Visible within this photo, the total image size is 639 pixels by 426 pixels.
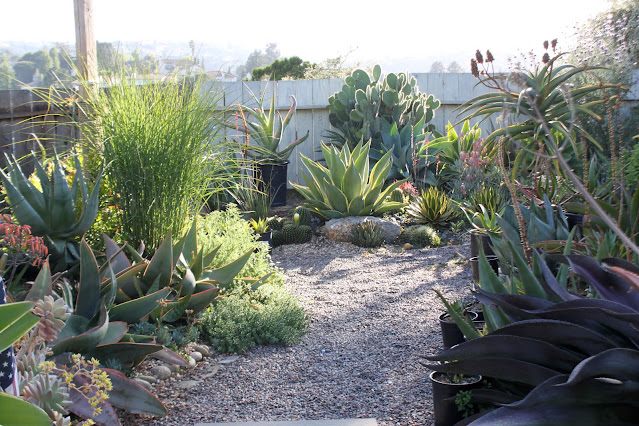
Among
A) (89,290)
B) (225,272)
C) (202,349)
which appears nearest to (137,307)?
(89,290)

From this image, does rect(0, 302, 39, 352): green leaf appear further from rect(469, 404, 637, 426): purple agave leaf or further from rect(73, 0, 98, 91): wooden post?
rect(73, 0, 98, 91): wooden post

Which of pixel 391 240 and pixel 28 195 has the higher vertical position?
pixel 28 195

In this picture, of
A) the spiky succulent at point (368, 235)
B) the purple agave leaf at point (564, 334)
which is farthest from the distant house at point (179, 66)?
the purple agave leaf at point (564, 334)

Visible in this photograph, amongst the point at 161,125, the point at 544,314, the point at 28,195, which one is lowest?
the point at 544,314

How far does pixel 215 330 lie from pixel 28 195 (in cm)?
138

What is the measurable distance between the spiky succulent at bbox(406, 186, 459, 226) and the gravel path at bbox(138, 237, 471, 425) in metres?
1.62

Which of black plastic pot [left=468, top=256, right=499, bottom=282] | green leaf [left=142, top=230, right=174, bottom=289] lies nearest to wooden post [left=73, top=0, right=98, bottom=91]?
green leaf [left=142, top=230, right=174, bottom=289]

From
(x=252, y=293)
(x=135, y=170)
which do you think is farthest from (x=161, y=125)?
(x=252, y=293)

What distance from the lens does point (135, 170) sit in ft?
12.1

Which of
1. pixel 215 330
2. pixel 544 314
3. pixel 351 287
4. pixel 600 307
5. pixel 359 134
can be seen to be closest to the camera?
pixel 600 307

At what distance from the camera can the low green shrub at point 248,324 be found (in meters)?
3.27

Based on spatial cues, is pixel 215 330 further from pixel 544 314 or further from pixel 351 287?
pixel 544 314

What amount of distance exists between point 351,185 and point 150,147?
3.23 metres

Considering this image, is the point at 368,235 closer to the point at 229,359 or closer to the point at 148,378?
the point at 229,359
